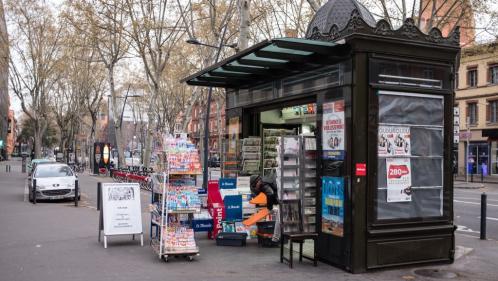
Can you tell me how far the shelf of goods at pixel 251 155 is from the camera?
1187 centimetres

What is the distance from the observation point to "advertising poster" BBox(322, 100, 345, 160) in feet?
26.2

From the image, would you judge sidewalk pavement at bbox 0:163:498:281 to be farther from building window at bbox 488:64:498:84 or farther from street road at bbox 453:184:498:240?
building window at bbox 488:64:498:84

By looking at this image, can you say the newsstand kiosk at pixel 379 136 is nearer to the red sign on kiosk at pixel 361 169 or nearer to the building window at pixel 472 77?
the red sign on kiosk at pixel 361 169

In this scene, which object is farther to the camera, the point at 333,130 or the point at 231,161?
the point at 231,161

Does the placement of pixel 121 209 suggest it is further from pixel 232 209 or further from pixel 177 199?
pixel 232 209

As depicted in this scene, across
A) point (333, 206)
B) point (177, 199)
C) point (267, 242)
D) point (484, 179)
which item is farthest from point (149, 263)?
point (484, 179)

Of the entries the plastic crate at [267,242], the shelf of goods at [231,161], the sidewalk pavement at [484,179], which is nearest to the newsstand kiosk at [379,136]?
the plastic crate at [267,242]

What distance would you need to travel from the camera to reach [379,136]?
805 cm

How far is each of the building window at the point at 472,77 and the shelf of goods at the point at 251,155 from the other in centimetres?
3447

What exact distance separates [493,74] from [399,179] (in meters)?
35.6

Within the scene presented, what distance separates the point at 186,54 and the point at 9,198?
21442 mm

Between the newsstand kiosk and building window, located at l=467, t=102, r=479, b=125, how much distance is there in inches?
1386

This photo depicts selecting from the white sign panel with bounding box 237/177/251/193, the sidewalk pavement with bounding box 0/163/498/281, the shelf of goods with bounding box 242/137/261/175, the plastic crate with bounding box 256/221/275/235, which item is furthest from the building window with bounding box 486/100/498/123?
the plastic crate with bounding box 256/221/275/235

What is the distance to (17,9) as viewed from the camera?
3669cm
